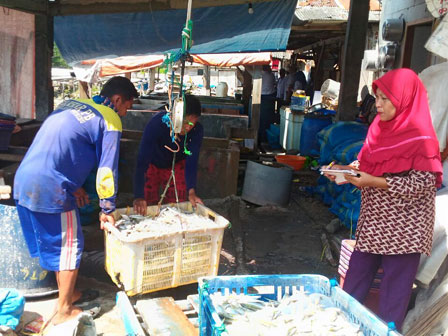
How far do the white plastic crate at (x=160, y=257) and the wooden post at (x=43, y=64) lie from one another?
10.7 ft

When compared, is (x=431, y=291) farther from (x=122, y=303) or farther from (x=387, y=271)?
(x=122, y=303)

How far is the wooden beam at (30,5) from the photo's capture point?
512 cm

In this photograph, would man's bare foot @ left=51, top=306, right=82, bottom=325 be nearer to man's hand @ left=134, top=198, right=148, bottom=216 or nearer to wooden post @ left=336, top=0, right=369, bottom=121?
man's hand @ left=134, top=198, right=148, bottom=216

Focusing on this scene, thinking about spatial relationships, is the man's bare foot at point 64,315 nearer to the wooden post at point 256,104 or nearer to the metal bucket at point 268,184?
the metal bucket at point 268,184

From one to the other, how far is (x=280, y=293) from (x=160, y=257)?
1.13m

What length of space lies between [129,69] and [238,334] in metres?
7.49

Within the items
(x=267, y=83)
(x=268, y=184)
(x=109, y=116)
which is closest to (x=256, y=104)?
(x=268, y=184)

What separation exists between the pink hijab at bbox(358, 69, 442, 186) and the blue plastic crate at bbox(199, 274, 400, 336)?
0.86 m

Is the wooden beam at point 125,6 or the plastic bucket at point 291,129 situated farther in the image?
the plastic bucket at point 291,129

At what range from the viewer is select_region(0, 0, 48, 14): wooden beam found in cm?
512

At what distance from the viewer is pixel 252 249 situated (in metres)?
5.27

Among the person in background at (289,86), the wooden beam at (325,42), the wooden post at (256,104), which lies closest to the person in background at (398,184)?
the wooden post at (256,104)

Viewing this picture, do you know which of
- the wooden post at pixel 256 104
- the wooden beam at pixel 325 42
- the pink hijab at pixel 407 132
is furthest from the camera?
the wooden beam at pixel 325 42

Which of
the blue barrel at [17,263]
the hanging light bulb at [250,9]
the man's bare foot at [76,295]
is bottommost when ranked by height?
the man's bare foot at [76,295]
